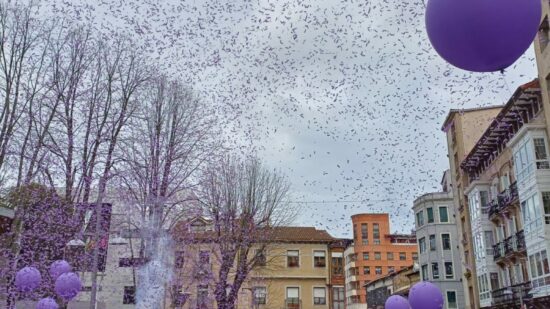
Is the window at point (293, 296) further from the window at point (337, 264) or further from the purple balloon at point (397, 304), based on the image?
the purple balloon at point (397, 304)

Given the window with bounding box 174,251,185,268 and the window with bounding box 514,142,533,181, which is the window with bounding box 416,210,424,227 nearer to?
the window with bounding box 514,142,533,181

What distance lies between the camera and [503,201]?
28.7m

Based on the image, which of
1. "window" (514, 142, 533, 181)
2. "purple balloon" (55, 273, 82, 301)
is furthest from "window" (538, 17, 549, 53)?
"purple balloon" (55, 273, 82, 301)

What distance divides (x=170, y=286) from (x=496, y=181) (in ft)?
65.7

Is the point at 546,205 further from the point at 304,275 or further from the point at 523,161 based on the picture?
the point at 304,275

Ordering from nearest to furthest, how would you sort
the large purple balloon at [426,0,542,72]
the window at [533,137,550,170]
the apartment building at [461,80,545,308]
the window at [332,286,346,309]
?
the large purple balloon at [426,0,542,72] < the window at [533,137,550,170] < the apartment building at [461,80,545,308] < the window at [332,286,346,309]

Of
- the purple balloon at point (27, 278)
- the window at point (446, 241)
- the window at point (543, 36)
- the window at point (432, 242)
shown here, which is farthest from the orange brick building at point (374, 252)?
the purple balloon at point (27, 278)

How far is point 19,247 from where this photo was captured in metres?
16.9

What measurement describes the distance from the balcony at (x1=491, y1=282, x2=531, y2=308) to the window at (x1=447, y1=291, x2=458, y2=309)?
13483 millimetres

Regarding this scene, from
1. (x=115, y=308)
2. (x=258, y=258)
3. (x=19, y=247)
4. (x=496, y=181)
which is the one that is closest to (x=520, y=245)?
(x=496, y=181)

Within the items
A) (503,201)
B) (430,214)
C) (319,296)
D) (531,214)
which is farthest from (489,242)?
(319,296)

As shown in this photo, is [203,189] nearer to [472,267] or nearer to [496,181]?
[496,181]

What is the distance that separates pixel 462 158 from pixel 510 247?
33.2 ft

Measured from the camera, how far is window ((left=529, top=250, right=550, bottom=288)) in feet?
75.5
